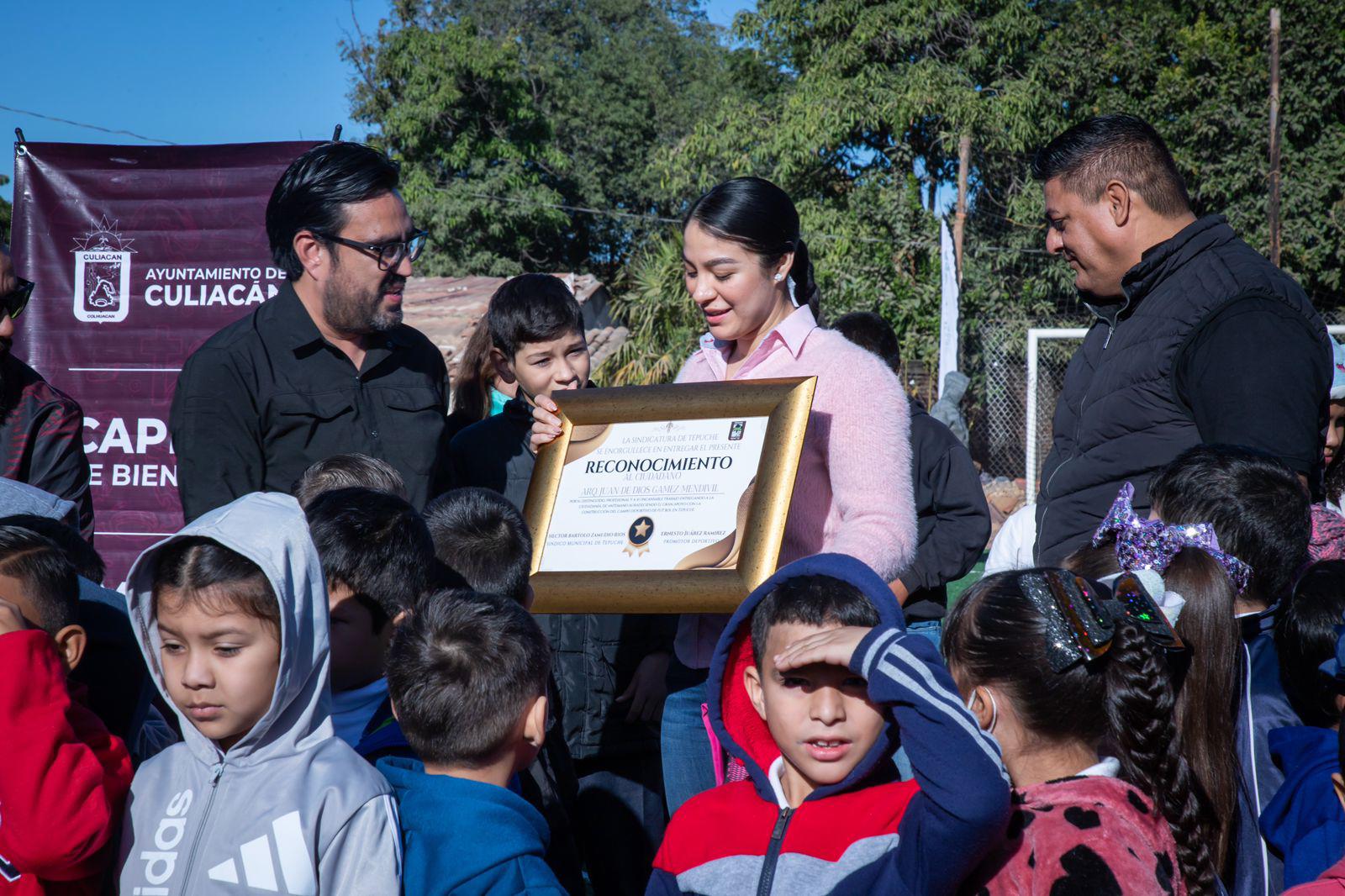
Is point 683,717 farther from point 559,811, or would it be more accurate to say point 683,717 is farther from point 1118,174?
point 1118,174

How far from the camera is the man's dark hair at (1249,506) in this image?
2.81 meters

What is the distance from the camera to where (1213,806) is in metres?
2.49

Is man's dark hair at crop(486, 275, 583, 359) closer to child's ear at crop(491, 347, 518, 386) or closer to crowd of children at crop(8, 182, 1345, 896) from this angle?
child's ear at crop(491, 347, 518, 386)

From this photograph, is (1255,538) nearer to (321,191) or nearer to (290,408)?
(290,408)

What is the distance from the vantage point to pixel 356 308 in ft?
A: 12.3

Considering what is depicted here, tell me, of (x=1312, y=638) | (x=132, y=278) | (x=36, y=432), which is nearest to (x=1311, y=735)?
(x=1312, y=638)

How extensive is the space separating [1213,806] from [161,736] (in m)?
2.41

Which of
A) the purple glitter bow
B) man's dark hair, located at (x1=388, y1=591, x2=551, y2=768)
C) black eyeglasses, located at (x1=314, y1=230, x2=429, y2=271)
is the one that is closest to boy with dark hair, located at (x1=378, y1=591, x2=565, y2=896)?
man's dark hair, located at (x1=388, y1=591, x2=551, y2=768)

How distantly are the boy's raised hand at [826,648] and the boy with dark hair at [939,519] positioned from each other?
205cm

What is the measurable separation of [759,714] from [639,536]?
760 millimetres

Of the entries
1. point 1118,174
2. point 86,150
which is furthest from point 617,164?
point 1118,174

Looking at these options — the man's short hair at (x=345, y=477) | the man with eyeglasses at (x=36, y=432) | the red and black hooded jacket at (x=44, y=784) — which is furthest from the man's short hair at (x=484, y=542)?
the man with eyeglasses at (x=36, y=432)

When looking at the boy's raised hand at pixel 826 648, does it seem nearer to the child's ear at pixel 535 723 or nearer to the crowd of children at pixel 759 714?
the crowd of children at pixel 759 714

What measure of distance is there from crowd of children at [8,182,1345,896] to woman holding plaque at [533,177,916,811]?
0.03 meters
